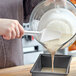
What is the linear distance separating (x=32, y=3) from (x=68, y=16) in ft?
0.95

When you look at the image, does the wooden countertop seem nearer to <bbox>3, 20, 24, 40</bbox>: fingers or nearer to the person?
the person

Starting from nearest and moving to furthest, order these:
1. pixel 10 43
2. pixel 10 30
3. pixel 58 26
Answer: pixel 10 30 < pixel 58 26 < pixel 10 43

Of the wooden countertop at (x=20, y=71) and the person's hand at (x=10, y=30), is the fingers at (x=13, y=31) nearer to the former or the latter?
the person's hand at (x=10, y=30)

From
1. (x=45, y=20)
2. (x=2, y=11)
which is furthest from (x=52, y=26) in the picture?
(x=2, y=11)

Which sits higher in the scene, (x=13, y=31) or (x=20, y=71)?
(x=13, y=31)

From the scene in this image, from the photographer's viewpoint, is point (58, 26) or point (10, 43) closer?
point (58, 26)

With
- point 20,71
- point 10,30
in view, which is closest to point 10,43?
point 20,71

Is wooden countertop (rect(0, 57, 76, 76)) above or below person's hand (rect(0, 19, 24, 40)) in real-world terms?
below

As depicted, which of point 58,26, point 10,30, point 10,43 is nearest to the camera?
point 10,30

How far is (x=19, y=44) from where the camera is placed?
3.41ft

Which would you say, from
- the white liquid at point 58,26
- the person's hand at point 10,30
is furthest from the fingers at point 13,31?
the white liquid at point 58,26

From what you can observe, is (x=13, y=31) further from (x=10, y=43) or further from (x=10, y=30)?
(x=10, y=43)

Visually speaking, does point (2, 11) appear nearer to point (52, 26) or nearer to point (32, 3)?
point (32, 3)

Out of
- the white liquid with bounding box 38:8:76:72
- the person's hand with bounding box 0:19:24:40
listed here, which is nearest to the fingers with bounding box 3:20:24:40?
the person's hand with bounding box 0:19:24:40
